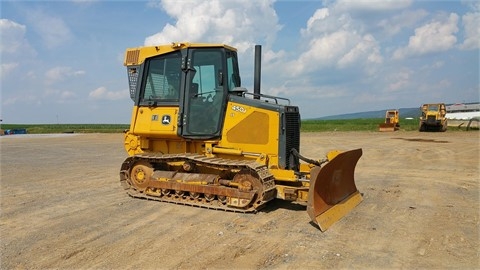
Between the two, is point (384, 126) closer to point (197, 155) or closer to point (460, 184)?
point (460, 184)

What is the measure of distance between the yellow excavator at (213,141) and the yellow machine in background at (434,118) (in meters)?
29.5

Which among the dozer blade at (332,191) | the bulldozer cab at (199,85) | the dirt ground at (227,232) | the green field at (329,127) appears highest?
the bulldozer cab at (199,85)

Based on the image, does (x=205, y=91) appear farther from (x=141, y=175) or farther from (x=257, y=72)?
(x=141, y=175)

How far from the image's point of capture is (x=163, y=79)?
340 inches

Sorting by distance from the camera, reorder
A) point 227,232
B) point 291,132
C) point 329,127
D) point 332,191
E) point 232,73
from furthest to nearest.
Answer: point 329,127, point 232,73, point 291,132, point 332,191, point 227,232

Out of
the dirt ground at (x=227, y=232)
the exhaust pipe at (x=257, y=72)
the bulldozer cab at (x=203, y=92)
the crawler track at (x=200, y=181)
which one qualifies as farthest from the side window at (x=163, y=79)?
the dirt ground at (x=227, y=232)

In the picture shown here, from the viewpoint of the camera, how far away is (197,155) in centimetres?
823

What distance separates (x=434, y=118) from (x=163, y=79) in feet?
103

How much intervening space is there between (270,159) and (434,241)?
322 centimetres

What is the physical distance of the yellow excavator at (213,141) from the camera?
7.27m

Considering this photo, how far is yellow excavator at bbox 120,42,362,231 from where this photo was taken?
7.27m

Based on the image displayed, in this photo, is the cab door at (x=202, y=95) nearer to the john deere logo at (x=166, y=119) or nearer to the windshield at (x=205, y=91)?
the windshield at (x=205, y=91)

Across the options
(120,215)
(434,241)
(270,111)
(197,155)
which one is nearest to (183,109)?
(197,155)

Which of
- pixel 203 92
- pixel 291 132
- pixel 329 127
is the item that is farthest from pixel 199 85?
pixel 329 127
